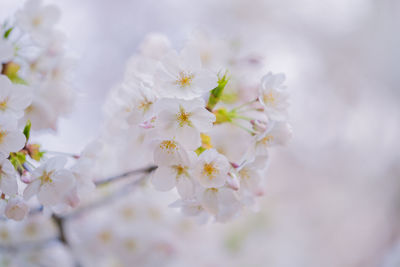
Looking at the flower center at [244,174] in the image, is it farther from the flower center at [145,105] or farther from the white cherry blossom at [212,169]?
the flower center at [145,105]

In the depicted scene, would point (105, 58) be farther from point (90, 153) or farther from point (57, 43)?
point (90, 153)

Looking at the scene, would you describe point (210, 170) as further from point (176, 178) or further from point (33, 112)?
point (33, 112)

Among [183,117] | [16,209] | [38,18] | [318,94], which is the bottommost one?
[16,209]

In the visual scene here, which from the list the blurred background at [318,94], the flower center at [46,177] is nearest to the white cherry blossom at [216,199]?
the flower center at [46,177]

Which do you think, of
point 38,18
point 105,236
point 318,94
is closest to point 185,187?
point 38,18

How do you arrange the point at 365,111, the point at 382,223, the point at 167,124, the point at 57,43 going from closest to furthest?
1. the point at 167,124
2. the point at 57,43
3. the point at 382,223
4. the point at 365,111

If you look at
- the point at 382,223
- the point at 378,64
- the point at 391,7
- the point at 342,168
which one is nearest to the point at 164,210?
the point at 342,168

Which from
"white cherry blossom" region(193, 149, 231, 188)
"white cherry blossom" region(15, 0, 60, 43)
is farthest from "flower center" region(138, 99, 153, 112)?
"white cherry blossom" region(15, 0, 60, 43)
